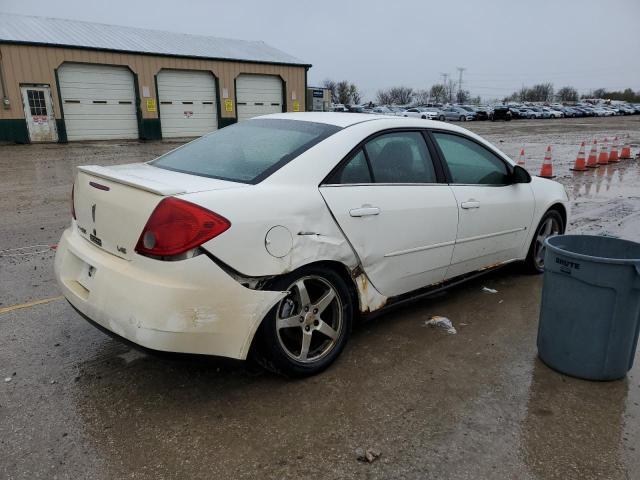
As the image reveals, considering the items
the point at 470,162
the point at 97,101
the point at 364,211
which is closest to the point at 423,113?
the point at 97,101

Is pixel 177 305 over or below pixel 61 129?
over

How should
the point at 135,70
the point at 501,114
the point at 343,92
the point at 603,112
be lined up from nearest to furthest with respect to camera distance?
1. the point at 135,70
2. the point at 501,114
3. the point at 603,112
4. the point at 343,92

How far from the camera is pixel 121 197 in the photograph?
281cm

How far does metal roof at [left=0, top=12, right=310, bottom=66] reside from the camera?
888 inches

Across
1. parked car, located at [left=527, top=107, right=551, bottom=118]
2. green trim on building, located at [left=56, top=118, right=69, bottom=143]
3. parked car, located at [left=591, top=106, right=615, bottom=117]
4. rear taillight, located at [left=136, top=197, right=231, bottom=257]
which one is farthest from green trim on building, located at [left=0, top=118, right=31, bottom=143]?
parked car, located at [left=591, top=106, right=615, bottom=117]

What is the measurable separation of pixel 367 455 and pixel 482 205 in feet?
7.84

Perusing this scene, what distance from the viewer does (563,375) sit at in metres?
3.28

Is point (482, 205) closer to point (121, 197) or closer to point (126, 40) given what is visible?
point (121, 197)

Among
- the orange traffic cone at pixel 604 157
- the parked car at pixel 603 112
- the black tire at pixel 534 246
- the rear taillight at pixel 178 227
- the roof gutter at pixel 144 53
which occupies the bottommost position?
the parked car at pixel 603 112

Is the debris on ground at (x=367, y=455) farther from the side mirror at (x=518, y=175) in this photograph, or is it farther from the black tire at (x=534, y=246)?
the black tire at (x=534, y=246)

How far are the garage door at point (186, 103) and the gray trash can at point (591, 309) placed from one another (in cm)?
2530

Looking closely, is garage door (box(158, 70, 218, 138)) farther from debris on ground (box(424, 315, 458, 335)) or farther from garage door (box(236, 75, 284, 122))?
debris on ground (box(424, 315, 458, 335))

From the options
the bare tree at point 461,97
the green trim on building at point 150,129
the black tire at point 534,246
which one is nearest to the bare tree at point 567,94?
the bare tree at point 461,97

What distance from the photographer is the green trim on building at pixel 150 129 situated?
2512 cm
